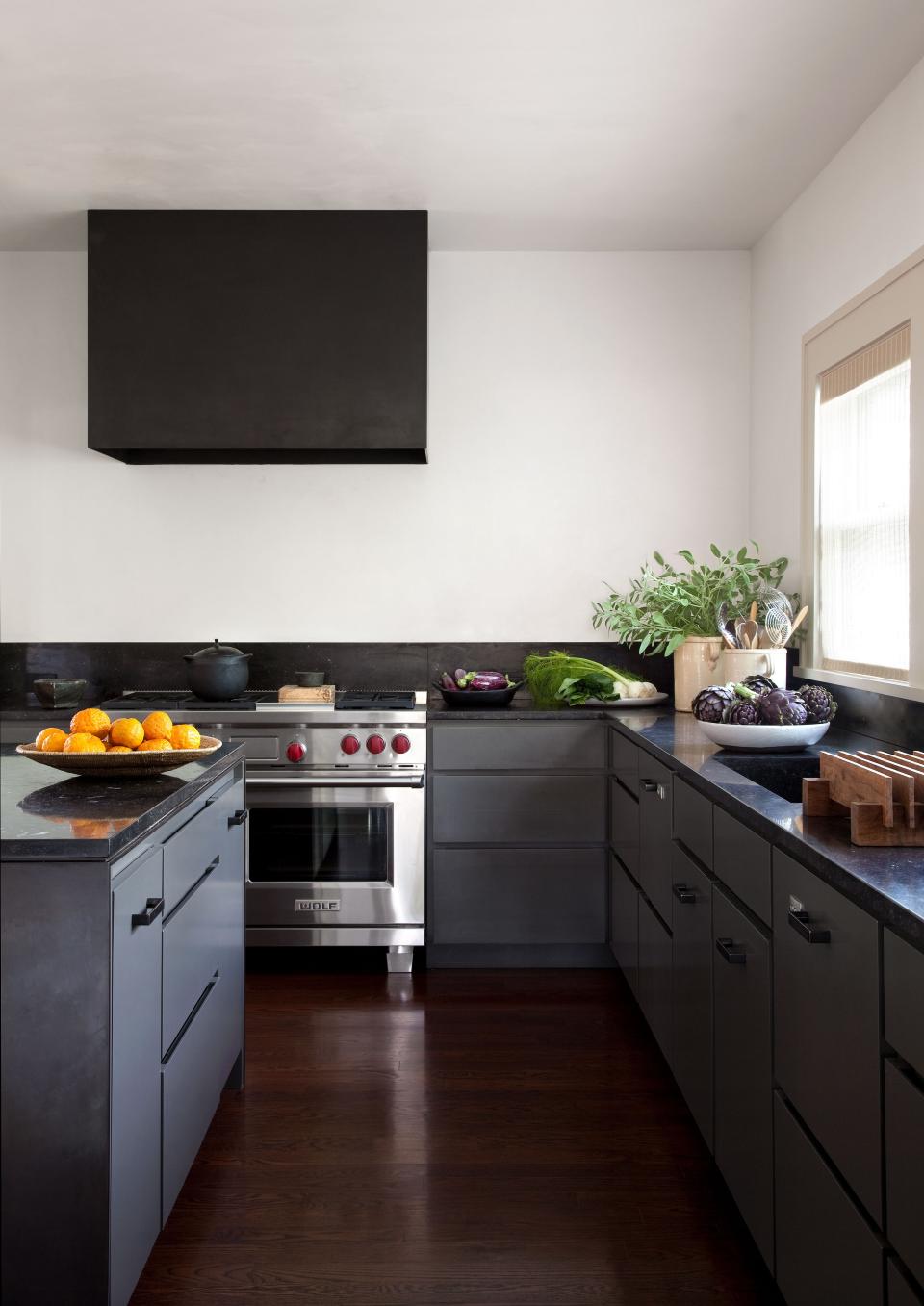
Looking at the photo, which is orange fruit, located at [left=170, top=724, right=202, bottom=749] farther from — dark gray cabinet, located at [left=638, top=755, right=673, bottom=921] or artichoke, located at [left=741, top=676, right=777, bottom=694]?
artichoke, located at [left=741, top=676, right=777, bottom=694]

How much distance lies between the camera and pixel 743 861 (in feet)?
5.95

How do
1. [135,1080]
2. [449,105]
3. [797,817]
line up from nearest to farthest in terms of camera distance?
1. [135,1080]
2. [797,817]
3. [449,105]

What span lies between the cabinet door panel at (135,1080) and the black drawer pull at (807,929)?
3.26ft

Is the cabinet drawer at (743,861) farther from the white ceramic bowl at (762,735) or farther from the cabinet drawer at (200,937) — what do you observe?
the cabinet drawer at (200,937)

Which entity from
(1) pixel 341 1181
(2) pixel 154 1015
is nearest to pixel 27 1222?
(2) pixel 154 1015

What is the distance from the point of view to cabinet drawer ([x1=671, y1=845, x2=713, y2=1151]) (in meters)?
2.08

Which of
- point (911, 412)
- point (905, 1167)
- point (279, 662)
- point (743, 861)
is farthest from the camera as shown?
point (279, 662)

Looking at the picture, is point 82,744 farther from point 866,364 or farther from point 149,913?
point 866,364

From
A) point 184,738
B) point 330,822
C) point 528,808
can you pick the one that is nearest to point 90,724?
point 184,738

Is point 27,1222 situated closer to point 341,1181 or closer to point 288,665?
point 341,1181

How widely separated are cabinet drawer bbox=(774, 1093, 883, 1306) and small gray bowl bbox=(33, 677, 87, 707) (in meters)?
2.85

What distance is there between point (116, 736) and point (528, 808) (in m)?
1.78

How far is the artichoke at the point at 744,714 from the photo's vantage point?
2.45m

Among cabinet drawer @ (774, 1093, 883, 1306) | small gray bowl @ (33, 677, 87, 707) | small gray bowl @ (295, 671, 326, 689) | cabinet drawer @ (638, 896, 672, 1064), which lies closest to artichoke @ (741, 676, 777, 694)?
cabinet drawer @ (638, 896, 672, 1064)
